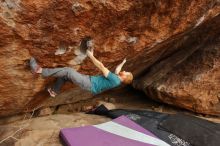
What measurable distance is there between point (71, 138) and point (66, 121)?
3.37 feet

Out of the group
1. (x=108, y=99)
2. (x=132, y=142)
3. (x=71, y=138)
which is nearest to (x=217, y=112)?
(x=108, y=99)

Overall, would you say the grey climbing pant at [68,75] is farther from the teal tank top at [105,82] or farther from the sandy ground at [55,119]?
the sandy ground at [55,119]

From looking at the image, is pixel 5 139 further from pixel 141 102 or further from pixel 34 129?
pixel 141 102

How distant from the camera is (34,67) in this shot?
5.62 metres

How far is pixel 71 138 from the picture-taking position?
6.00 m

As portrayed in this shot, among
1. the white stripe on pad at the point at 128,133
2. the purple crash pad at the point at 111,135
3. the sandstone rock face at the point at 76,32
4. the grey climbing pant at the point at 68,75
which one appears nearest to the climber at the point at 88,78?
the grey climbing pant at the point at 68,75

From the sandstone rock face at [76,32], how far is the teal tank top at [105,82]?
2.00 feet

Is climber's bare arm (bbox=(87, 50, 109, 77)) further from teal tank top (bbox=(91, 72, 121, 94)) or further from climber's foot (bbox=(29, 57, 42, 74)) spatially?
climber's foot (bbox=(29, 57, 42, 74))

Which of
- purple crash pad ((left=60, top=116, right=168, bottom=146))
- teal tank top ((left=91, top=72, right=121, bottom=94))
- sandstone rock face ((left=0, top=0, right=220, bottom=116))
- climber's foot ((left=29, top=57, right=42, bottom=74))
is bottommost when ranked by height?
purple crash pad ((left=60, top=116, right=168, bottom=146))

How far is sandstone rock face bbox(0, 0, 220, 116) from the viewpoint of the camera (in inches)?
208

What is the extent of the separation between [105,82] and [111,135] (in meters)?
1.04

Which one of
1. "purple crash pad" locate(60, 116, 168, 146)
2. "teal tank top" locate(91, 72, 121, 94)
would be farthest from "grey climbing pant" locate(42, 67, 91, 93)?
"purple crash pad" locate(60, 116, 168, 146)

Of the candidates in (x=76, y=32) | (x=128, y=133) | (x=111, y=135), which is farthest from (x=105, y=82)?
(x=128, y=133)

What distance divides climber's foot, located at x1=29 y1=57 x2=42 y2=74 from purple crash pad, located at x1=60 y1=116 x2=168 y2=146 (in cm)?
117
